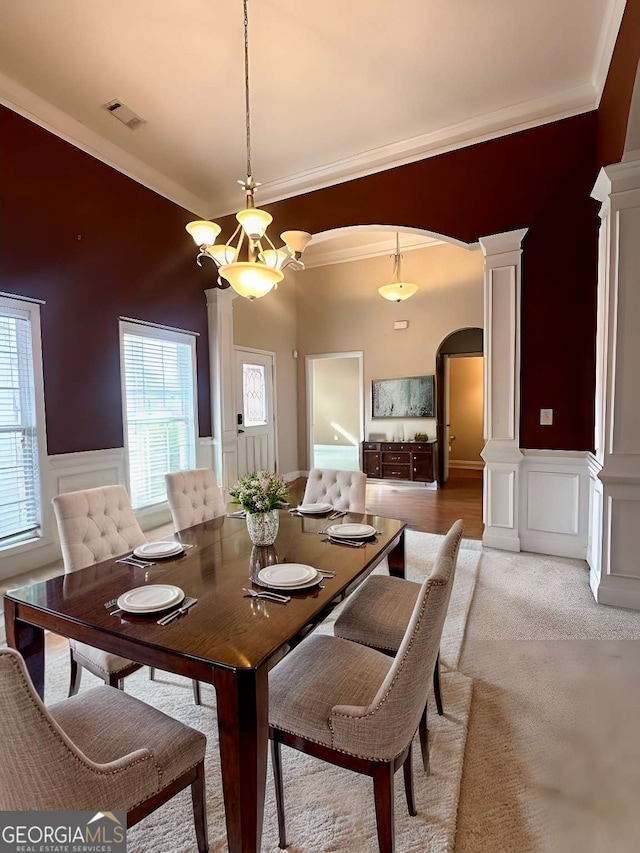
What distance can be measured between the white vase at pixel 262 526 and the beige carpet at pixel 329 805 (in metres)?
0.76

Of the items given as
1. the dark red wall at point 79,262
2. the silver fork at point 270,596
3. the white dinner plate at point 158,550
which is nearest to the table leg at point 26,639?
the white dinner plate at point 158,550

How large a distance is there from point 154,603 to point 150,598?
0.05m

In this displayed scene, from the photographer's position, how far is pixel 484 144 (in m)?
3.66

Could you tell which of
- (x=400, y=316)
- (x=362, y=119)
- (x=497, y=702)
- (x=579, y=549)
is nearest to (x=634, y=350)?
(x=579, y=549)

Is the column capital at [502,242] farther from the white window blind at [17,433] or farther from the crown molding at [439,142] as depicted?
the white window blind at [17,433]

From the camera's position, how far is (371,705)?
120 centimetres

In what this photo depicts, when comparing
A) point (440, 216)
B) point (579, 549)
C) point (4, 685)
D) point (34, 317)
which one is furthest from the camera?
point (440, 216)

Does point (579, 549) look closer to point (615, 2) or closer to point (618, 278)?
point (618, 278)

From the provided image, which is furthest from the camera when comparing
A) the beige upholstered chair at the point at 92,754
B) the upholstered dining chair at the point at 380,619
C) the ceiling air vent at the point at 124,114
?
the ceiling air vent at the point at 124,114

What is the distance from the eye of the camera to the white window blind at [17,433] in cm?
313

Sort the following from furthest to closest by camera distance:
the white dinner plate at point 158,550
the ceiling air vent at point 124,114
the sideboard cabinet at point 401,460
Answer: the sideboard cabinet at point 401,460, the ceiling air vent at point 124,114, the white dinner plate at point 158,550

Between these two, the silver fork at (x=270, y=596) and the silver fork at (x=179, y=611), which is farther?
the silver fork at (x=270, y=596)

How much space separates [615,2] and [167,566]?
12.8 feet

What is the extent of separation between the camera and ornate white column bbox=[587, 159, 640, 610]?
2.67 m
